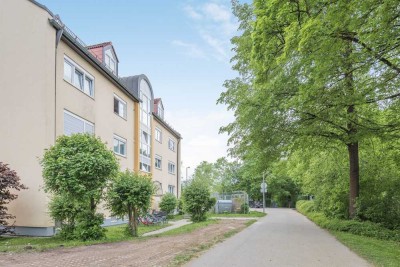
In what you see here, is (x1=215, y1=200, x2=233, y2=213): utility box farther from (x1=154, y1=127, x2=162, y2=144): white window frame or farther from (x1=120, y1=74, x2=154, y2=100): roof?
(x1=120, y1=74, x2=154, y2=100): roof

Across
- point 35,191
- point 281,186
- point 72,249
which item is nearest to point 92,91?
point 35,191

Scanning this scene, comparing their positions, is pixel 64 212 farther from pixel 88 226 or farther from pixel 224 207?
pixel 224 207

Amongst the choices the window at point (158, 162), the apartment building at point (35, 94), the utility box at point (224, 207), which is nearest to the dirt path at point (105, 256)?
the apartment building at point (35, 94)

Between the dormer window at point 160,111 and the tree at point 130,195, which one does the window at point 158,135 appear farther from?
the tree at point 130,195

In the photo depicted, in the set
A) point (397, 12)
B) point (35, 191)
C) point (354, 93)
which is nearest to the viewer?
point (397, 12)

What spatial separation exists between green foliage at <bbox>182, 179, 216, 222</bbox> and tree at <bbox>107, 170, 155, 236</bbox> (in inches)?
356

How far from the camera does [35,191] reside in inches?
574

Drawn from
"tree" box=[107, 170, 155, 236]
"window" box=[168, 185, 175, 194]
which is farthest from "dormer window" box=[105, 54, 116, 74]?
"window" box=[168, 185, 175, 194]

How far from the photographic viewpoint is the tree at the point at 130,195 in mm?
14086

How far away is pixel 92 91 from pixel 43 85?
473 cm

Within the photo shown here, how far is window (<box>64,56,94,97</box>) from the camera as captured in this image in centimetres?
1710

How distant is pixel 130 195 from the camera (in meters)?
14.1

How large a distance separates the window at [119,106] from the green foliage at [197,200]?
685cm

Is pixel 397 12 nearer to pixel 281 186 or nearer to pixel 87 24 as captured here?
pixel 87 24
